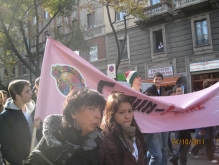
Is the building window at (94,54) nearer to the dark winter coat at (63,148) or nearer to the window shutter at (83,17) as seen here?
the window shutter at (83,17)

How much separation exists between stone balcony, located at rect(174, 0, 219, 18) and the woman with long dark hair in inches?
586

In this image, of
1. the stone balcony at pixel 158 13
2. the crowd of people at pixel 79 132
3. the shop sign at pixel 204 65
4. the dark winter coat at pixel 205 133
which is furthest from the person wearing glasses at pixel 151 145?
the stone balcony at pixel 158 13

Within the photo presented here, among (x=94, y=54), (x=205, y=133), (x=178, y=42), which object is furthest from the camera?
(x=94, y=54)

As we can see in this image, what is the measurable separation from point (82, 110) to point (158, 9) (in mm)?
16995

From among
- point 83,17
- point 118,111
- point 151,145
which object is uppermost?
point 83,17

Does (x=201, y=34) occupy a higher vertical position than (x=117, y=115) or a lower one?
higher

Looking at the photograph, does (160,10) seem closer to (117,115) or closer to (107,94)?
(107,94)

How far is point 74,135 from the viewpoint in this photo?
1548 millimetres

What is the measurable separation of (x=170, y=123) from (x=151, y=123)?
1.00 ft

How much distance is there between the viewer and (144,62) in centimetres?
1848

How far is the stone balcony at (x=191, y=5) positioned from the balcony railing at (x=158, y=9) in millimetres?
536

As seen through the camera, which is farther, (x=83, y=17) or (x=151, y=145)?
(x=83, y=17)

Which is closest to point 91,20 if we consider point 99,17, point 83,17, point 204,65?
point 83,17

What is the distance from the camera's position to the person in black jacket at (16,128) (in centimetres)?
259
